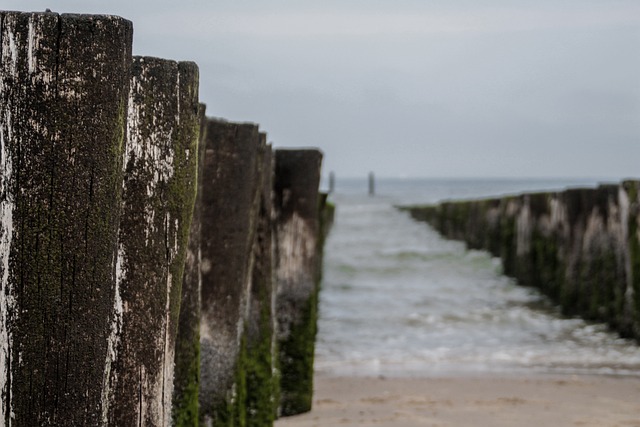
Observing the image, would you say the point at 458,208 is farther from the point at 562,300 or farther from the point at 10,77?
the point at 10,77

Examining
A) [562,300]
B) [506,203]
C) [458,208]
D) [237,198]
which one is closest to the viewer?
[237,198]

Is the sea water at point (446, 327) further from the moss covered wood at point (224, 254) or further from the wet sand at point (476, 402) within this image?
the moss covered wood at point (224, 254)

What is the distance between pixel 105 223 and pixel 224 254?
5.35 ft

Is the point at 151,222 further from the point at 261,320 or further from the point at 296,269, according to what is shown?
the point at 296,269

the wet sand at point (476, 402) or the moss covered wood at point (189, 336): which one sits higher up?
the moss covered wood at point (189, 336)

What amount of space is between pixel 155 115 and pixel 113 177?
43 centimetres

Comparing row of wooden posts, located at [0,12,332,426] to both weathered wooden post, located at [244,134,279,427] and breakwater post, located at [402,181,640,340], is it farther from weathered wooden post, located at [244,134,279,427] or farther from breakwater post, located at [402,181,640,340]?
breakwater post, located at [402,181,640,340]

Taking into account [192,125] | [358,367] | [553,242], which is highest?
[192,125]

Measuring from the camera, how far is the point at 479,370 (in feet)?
25.1

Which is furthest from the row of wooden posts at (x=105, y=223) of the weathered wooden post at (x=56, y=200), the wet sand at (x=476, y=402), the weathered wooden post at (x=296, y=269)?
the wet sand at (x=476, y=402)

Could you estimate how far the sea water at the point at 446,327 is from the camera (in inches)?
311

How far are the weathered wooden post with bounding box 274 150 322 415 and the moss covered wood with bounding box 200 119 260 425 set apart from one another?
139 cm

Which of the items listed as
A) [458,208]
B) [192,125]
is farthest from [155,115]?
[458,208]

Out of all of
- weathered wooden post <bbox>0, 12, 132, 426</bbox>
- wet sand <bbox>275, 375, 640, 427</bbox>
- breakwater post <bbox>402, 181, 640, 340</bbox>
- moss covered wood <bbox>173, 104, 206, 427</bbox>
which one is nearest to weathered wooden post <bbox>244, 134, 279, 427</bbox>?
wet sand <bbox>275, 375, 640, 427</bbox>
